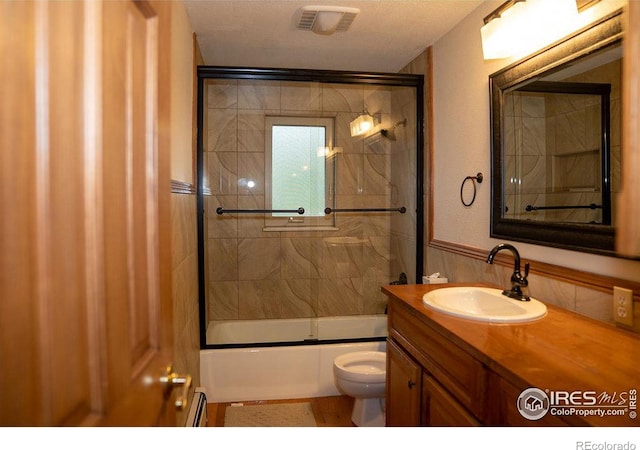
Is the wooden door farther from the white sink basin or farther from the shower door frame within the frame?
the shower door frame

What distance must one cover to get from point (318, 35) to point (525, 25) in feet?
4.14

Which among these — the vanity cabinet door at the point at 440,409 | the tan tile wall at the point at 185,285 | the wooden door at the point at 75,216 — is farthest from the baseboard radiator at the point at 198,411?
the wooden door at the point at 75,216

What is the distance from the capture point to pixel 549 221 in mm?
1603

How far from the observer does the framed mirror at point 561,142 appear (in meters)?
1.33

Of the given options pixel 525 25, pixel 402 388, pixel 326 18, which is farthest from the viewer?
pixel 326 18

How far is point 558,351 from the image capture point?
43.3 inches

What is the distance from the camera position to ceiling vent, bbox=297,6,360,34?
6.91 feet

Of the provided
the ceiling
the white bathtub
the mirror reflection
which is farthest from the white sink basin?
the ceiling

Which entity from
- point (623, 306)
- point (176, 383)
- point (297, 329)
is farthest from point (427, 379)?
point (297, 329)

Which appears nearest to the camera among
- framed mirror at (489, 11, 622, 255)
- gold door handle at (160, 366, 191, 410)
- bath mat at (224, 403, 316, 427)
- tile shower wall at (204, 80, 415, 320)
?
gold door handle at (160, 366, 191, 410)

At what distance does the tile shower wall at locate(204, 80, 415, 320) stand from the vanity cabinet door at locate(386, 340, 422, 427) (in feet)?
4.26

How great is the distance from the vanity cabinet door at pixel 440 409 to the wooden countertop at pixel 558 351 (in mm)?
213

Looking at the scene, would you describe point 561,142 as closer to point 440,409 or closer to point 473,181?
point 473,181

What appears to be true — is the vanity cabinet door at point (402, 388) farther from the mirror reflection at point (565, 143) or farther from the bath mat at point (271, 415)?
the mirror reflection at point (565, 143)
